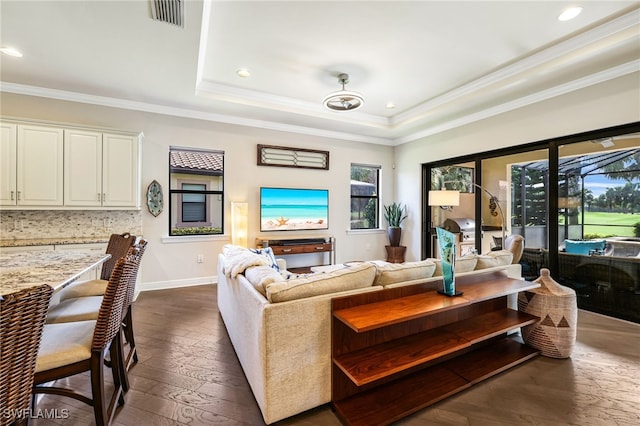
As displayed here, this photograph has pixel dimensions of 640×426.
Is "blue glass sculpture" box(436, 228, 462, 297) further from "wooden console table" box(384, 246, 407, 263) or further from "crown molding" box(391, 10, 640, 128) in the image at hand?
"wooden console table" box(384, 246, 407, 263)

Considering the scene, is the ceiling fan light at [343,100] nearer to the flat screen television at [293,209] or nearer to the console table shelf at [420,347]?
the flat screen television at [293,209]

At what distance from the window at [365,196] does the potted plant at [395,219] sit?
257mm

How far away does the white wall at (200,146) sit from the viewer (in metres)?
4.02

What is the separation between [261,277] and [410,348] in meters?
1.13

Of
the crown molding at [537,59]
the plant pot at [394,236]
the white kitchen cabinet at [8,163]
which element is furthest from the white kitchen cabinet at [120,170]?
the plant pot at [394,236]

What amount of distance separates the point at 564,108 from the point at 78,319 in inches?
215

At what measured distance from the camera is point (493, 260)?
269 cm

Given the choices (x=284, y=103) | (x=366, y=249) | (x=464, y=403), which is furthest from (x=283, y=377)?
(x=366, y=249)

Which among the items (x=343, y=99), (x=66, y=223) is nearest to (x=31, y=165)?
(x=66, y=223)

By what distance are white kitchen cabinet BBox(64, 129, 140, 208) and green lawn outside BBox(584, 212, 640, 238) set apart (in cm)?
612

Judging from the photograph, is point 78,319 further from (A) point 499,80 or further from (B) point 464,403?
(A) point 499,80

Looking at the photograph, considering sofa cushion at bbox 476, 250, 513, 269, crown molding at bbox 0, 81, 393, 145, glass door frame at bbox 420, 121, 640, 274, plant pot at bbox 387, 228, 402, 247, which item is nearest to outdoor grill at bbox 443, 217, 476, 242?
glass door frame at bbox 420, 121, 640, 274

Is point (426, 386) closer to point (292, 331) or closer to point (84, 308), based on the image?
point (292, 331)

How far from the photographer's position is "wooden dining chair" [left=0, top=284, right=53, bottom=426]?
888mm
